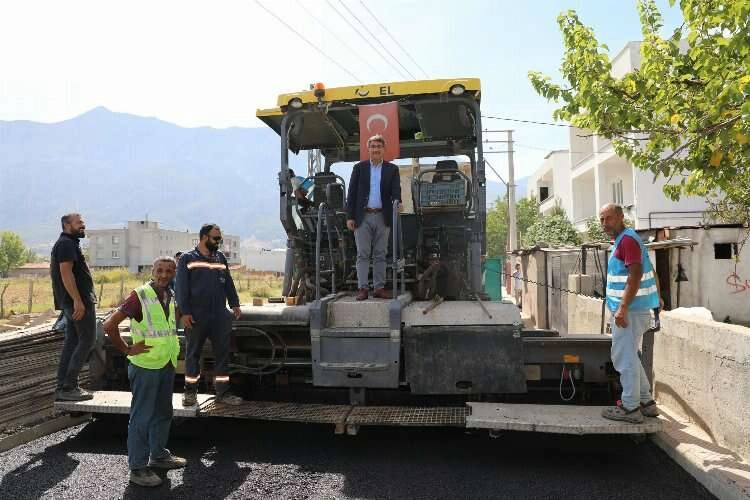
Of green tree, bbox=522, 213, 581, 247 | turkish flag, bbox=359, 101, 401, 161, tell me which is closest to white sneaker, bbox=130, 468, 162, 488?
turkish flag, bbox=359, 101, 401, 161

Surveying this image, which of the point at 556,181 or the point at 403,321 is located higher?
the point at 556,181

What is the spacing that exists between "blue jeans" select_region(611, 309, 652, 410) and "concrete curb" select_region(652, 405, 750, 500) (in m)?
0.43

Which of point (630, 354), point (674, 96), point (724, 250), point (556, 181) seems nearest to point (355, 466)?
point (630, 354)

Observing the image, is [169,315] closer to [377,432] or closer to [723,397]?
[377,432]

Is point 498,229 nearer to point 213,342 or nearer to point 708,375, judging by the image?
point 708,375

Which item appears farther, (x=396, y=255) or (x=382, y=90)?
(x=382, y=90)

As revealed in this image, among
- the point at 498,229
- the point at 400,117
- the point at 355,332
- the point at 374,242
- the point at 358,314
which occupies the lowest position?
the point at 355,332

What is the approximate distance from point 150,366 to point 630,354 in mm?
3498

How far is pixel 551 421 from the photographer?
4008 millimetres

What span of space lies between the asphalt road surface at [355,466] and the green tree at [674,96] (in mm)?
2662

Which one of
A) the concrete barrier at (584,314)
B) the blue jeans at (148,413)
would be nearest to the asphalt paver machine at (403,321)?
the blue jeans at (148,413)

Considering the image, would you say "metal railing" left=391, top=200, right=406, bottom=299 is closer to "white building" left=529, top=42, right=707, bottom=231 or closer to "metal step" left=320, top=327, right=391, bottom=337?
"metal step" left=320, top=327, right=391, bottom=337

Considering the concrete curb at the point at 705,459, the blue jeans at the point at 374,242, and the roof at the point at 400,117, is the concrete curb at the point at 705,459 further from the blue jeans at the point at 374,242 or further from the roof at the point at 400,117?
the roof at the point at 400,117

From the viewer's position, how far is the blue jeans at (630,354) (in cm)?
411
